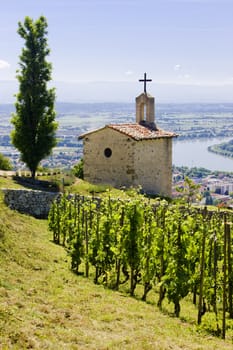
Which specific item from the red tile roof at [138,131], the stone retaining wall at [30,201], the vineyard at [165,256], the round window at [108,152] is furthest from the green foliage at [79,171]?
the vineyard at [165,256]

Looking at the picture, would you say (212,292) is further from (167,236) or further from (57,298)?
(57,298)

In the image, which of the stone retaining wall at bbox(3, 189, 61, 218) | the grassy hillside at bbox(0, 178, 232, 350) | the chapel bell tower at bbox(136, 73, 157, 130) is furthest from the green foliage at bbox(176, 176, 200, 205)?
the chapel bell tower at bbox(136, 73, 157, 130)

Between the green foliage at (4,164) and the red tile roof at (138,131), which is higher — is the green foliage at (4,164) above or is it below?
below

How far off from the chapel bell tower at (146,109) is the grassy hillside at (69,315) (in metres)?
19.8

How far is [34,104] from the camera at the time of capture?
29.0 meters

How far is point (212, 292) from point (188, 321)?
1.10 meters

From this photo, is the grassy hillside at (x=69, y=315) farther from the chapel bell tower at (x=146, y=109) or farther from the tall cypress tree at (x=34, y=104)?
the chapel bell tower at (x=146, y=109)

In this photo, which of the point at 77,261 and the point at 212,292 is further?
the point at 77,261

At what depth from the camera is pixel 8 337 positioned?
7.82 meters

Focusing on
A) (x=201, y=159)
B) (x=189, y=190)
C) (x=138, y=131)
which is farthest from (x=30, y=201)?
(x=201, y=159)

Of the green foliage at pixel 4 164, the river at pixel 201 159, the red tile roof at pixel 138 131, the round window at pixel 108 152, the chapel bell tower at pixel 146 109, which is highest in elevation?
the chapel bell tower at pixel 146 109

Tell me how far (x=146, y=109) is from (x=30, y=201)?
506 inches

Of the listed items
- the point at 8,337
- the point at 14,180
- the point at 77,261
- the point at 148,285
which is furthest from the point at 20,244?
the point at 14,180

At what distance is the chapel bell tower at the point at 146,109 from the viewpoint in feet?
109
